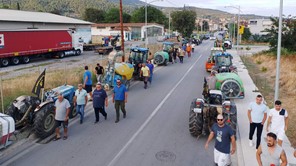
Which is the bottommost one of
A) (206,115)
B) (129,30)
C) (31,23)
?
(206,115)

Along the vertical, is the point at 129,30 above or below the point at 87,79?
above

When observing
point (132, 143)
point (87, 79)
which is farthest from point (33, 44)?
point (132, 143)

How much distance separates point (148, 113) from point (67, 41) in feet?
94.2

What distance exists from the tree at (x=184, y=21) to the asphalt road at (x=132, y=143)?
189ft

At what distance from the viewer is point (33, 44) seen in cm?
3288

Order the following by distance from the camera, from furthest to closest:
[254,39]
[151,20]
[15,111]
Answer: [151,20] → [254,39] → [15,111]

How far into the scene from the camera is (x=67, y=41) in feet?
126

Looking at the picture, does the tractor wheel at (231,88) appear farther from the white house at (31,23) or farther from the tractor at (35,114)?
the white house at (31,23)

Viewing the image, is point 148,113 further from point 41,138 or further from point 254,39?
point 254,39

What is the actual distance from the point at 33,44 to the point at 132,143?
27.2m

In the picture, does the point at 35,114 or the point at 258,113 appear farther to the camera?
the point at 35,114

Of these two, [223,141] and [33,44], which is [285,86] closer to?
[223,141]

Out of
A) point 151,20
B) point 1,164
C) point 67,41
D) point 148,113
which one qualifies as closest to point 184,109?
point 148,113

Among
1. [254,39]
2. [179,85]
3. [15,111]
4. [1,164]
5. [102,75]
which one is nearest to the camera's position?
[1,164]
